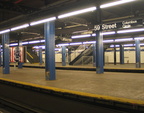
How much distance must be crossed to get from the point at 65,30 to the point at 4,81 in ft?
18.8

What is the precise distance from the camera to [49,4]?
7098mm

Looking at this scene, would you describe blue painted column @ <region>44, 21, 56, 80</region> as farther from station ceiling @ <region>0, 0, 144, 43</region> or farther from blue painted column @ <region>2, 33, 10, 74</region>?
blue painted column @ <region>2, 33, 10, 74</region>

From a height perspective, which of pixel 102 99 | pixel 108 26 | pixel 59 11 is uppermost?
pixel 59 11

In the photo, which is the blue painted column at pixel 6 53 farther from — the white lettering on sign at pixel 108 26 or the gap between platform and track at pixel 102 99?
the white lettering on sign at pixel 108 26

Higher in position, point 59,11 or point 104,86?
point 59,11

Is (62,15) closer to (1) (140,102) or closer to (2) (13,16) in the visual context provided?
(1) (140,102)

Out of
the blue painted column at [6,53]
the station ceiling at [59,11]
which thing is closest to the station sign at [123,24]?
the station ceiling at [59,11]

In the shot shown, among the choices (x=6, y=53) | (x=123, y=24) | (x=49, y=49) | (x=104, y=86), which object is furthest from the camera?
(x=6, y=53)

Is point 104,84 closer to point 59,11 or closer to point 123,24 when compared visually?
point 123,24

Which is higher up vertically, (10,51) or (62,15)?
(62,15)

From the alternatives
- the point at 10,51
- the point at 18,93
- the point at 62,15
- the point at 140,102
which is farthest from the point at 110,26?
the point at 10,51

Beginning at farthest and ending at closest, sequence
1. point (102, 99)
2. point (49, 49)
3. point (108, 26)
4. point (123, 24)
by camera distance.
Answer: point (108, 26), point (49, 49), point (123, 24), point (102, 99)

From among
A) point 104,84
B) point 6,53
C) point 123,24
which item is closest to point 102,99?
point 104,84

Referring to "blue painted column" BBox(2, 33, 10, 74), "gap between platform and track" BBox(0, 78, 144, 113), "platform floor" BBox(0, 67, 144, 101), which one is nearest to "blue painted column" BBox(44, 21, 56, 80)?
"platform floor" BBox(0, 67, 144, 101)
